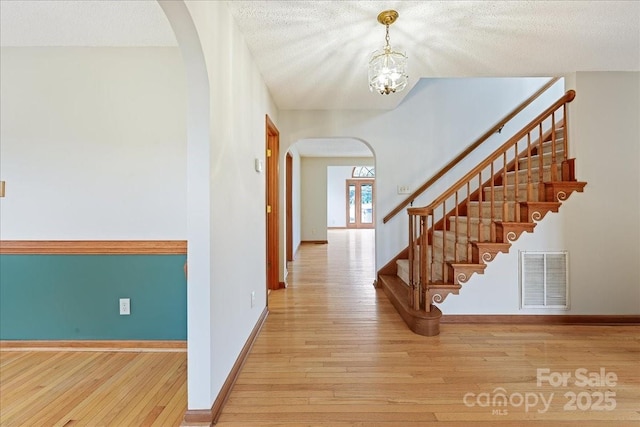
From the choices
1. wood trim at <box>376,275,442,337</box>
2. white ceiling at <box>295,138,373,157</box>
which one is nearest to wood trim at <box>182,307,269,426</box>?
wood trim at <box>376,275,442,337</box>

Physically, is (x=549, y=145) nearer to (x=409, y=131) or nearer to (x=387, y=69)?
(x=409, y=131)

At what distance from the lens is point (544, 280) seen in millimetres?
2930

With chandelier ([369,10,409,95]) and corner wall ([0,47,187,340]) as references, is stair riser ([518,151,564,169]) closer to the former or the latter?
chandelier ([369,10,409,95])

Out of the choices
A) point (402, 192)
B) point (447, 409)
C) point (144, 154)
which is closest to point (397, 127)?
point (402, 192)

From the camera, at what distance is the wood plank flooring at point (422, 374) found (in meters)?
1.67

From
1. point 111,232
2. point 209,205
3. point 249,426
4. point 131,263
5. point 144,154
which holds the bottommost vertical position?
point 249,426

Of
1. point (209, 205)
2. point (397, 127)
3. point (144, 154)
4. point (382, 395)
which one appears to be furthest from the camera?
point (397, 127)

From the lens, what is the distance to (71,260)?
2439 mm

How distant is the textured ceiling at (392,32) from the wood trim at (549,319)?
2307mm

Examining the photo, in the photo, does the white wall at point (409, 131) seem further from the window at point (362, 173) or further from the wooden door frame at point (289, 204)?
the window at point (362, 173)

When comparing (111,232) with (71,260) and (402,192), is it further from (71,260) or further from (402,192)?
(402,192)

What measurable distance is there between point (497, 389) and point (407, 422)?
679 mm

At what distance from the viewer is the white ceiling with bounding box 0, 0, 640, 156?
1979 millimetres

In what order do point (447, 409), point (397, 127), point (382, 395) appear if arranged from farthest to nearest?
point (397, 127)
point (382, 395)
point (447, 409)
